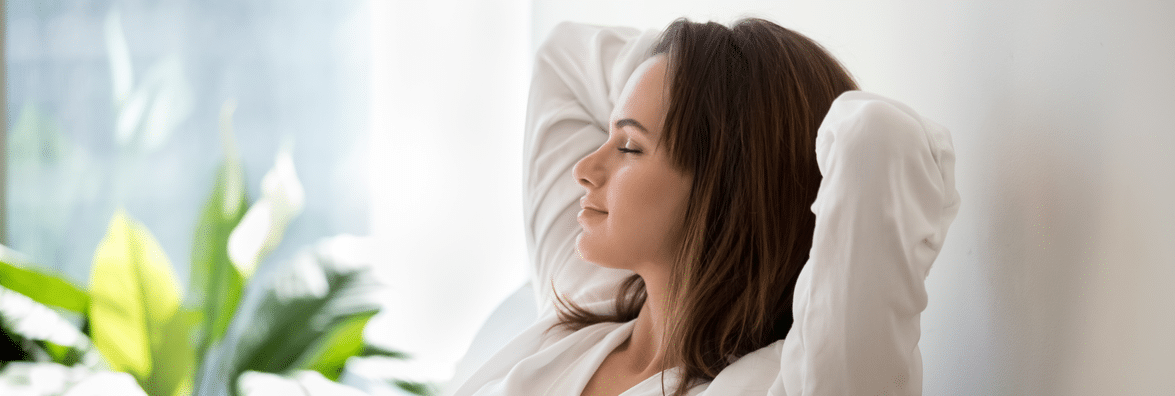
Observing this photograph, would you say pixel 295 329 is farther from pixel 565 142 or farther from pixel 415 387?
pixel 565 142

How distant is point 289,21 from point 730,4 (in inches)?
53.2

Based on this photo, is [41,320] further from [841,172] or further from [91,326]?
[841,172]

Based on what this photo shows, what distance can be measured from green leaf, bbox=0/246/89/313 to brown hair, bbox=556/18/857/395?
138 cm

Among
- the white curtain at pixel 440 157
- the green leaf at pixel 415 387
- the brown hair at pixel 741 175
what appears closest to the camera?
the brown hair at pixel 741 175

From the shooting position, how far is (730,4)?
117 centimetres

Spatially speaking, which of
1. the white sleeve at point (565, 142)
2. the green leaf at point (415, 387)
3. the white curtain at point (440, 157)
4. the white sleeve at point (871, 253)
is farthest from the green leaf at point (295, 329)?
the white sleeve at point (871, 253)

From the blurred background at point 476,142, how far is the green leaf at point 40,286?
0.36 metres

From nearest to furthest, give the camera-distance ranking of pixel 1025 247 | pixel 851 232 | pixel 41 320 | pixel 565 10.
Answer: pixel 851 232 < pixel 1025 247 < pixel 41 320 < pixel 565 10

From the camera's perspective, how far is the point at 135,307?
1533mm

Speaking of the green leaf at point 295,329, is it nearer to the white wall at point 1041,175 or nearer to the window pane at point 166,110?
the window pane at point 166,110

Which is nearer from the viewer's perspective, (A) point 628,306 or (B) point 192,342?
(A) point 628,306

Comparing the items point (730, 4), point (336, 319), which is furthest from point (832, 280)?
point (336, 319)

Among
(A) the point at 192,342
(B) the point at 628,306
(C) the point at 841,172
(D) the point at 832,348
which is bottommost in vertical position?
Answer: (A) the point at 192,342

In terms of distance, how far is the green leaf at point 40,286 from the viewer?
1.50m
